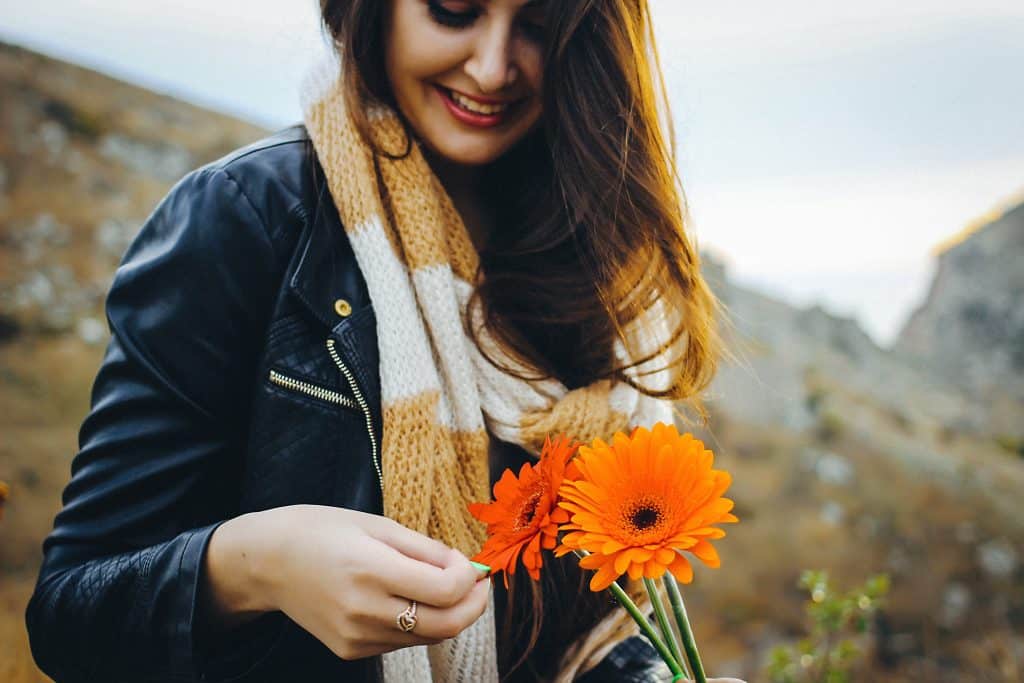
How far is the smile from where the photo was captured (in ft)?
4.47

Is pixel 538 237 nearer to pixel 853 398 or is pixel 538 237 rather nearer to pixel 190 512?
pixel 190 512

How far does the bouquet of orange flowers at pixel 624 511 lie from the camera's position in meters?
0.62

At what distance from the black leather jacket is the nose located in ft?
1.13

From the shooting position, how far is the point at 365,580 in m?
0.73

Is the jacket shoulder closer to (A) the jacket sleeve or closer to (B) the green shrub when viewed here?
(A) the jacket sleeve

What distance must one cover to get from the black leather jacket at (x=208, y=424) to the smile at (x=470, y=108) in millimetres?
285

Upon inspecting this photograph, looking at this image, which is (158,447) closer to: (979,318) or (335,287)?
(335,287)

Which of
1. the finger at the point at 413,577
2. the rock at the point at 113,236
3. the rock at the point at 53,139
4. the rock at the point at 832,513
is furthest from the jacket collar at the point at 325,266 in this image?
the rock at the point at 53,139

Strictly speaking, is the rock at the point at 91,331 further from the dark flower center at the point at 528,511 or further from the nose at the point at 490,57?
the dark flower center at the point at 528,511

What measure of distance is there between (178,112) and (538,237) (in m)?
10.1

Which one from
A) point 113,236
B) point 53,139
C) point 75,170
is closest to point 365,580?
point 113,236

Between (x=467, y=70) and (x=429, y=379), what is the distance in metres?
0.55

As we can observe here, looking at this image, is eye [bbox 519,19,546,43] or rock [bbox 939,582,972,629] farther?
rock [bbox 939,582,972,629]

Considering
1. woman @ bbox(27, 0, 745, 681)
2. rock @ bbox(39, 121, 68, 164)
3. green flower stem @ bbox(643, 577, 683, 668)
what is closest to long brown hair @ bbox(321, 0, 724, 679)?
woman @ bbox(27, 0, 745, 681)
